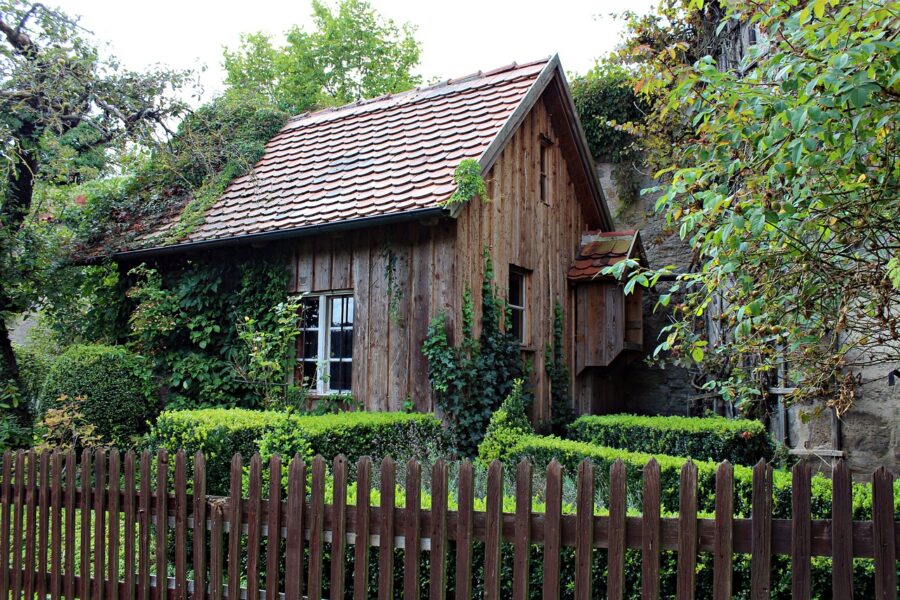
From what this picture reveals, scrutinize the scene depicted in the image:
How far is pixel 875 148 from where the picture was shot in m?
3.44

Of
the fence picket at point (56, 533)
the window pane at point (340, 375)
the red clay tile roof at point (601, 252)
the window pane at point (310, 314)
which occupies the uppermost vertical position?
the red clay tile roof at point (601, 252)

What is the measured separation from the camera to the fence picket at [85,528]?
14.8ft

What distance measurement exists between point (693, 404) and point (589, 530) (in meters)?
11.4

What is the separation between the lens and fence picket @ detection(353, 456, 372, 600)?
147 inches

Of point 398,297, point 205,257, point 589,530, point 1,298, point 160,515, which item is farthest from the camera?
point 205,257

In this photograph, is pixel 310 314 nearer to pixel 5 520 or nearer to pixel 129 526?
pixel 5 520

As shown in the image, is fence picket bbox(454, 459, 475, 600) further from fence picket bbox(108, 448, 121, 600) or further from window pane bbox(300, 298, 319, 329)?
window pane bbox(300, 298, 319, 329)

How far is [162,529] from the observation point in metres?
4.38

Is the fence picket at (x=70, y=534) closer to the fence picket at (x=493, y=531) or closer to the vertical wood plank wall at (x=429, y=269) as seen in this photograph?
the fence picket at (x=493, y=531)

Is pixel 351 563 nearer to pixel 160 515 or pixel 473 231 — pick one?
pixel 160 515

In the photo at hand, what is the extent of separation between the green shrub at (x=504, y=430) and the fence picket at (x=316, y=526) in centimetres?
433

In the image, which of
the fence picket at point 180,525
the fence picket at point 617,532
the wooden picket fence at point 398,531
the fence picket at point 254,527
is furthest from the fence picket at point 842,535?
the fence picket at point 180,525

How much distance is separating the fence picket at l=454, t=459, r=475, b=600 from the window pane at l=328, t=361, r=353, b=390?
6.80 metres

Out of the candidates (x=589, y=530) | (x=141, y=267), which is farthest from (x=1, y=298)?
(x=589, y=530)
